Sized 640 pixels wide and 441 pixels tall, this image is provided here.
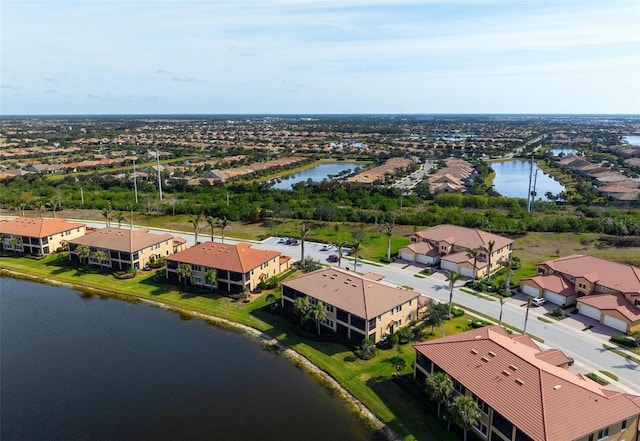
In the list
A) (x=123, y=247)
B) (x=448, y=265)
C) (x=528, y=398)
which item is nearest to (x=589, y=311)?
(x=448, y=265)

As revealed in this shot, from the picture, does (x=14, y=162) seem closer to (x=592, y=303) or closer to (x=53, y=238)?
(x=53, y=238)

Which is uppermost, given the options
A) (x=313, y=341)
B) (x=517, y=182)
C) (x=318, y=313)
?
(x=318, y=313)

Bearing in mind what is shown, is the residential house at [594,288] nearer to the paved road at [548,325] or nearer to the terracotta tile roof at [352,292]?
the paved road at [548,325]

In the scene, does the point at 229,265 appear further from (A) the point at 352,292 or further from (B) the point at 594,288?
(B) the point at 594,288

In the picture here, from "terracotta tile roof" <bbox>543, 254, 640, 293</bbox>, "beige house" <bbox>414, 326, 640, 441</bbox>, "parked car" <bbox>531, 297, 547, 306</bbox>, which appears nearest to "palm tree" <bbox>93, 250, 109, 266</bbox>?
"beige house" <bbox>414, 326, 640, 441</bbox>

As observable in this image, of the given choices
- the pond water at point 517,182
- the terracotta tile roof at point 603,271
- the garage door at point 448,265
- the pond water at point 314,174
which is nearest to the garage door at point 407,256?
the garage door at point 448,265

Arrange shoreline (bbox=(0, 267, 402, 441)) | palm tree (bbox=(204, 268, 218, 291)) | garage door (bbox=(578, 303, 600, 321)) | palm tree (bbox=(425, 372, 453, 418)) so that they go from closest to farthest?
palm tree (bbox=(425, 372, 453, 418)), shoreline (bbox=(0, 267, 402, 441)), garage door (bbox=(578, 303, 600, 321)), palm tree (bbox=(204, 268, 218, 291))

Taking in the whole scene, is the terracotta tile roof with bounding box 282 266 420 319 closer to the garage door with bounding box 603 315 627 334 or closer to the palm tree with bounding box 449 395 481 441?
the palm tree with bounding box 449 395 481 441
